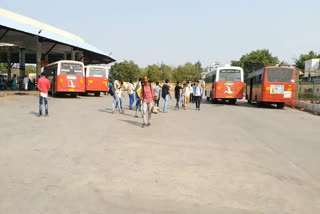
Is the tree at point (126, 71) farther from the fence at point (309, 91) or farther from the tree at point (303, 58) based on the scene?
the fence at point (309, 91)


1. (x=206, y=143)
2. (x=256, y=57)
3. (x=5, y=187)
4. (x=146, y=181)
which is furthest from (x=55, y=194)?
(x=256, y=57)

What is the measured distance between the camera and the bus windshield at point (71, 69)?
23.4 metres

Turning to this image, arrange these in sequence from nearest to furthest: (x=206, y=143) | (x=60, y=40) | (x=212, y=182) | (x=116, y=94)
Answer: (x=212, y=182), (x=206, y=143), (x=116, y=94), (x=60, y=40)

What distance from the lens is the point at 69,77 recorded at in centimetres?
2353

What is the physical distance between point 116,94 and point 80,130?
5.20 m

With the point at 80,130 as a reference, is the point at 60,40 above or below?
above

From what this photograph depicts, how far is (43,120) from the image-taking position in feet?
36.8

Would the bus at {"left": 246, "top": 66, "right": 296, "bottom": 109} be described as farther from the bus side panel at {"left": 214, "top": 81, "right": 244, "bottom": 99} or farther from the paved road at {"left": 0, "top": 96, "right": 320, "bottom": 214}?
the paved road at {"left": 0, "top": 96, "right": 320, "bottom": 214}

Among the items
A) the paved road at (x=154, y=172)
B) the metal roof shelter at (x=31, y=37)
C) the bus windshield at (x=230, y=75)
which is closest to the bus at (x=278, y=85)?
the bus windshield at (x=230, y=75)

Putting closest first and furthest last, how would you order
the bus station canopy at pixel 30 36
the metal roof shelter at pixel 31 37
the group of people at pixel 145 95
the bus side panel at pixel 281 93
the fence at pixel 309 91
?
the group of people at pixel 145 95 → the bus side panel at pixel 281 93 → the fence at pixel 309 91 → the bus station canopy at pixel 30 36 → the metal roof shelter at pixel 31 37

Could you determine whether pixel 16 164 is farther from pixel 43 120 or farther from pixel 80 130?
pixel 43 120

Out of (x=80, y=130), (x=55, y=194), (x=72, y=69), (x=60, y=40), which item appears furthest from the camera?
(x=60, y=40)

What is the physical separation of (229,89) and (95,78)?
41.2 feet

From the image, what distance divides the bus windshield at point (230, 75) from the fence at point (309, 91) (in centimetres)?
483
